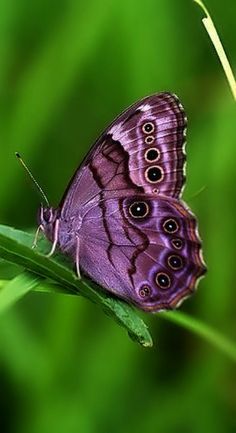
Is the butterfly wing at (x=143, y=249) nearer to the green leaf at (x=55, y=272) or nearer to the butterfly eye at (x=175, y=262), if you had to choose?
the butterfly eye at (x=175, y=262)

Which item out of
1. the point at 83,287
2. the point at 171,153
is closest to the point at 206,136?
the point at 171,153

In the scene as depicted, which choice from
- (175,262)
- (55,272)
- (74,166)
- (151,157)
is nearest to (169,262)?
(175,262)

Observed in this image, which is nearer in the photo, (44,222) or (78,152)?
(44,222)

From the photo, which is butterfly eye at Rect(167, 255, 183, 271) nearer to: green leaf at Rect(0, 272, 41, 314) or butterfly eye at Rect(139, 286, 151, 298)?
butterfly eye at Rect(139, 286, 151, 298)

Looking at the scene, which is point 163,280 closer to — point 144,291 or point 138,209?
point 144,291

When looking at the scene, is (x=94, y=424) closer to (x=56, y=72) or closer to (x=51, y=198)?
(x=51, y=198)

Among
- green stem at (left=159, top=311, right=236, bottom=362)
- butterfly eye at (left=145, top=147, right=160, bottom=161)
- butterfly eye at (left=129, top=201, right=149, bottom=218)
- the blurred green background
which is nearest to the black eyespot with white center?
butterfly eye at (left=145, top=147, right=160, bottom=161)
